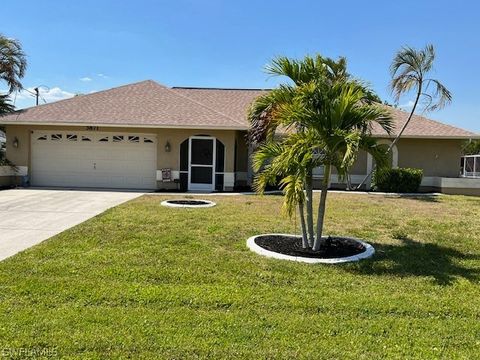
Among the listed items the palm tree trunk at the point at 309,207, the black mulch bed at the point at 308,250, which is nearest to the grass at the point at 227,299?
the black mulch bed at the point at 308,250

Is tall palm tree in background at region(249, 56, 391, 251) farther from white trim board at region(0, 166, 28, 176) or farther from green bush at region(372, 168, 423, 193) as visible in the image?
white trim board at region(0, 166, 28, 176)

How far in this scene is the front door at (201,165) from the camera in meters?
18.4

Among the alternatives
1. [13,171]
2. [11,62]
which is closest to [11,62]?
[11,62]

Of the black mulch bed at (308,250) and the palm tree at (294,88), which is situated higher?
the palm tree at (294,88)

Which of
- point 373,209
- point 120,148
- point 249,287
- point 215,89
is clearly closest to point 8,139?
point 120,148

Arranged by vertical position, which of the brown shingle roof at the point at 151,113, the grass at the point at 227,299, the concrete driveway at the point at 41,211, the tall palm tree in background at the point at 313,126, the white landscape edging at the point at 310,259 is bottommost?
the grass at the point at 227,299

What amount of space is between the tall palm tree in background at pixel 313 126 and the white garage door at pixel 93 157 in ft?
38.2

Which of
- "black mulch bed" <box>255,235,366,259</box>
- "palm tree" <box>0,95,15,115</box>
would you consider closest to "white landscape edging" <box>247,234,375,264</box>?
"black mulch bed" <box>255,235,366,259</box>

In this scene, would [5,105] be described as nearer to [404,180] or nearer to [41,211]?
[41,211]

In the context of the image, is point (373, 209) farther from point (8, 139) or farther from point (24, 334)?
point (8, 139)

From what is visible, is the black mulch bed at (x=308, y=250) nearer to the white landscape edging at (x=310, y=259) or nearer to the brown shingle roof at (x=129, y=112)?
the white landscape edging at (x=310, y=259)

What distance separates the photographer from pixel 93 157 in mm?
18656

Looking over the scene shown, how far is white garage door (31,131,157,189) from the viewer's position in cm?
1862

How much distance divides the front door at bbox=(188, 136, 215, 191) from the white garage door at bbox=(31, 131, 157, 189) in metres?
1.63
